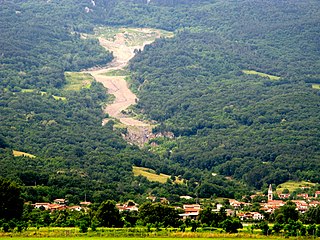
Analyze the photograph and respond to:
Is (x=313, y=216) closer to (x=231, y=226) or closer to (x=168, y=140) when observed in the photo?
(x=231, y=226)

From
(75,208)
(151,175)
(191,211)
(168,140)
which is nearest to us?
(191,211)

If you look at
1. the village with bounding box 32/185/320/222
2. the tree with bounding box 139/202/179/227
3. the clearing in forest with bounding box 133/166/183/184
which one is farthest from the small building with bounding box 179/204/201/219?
the clearing in forest with bounding box 133/166/183/184

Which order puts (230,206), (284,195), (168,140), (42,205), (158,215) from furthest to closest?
(168,140), (284,195), (230,206), (42,205), (158,215)

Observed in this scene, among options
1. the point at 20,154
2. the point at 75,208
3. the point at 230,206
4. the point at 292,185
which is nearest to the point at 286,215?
the point at 230,206

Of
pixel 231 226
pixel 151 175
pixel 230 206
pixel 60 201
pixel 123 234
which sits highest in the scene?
pixel 151 175

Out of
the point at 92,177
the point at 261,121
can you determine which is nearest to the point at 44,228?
the point at 92,177

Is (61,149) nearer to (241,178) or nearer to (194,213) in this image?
(241,178)

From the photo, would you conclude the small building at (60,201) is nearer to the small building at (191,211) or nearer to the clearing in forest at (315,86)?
the small building at (191,211)
